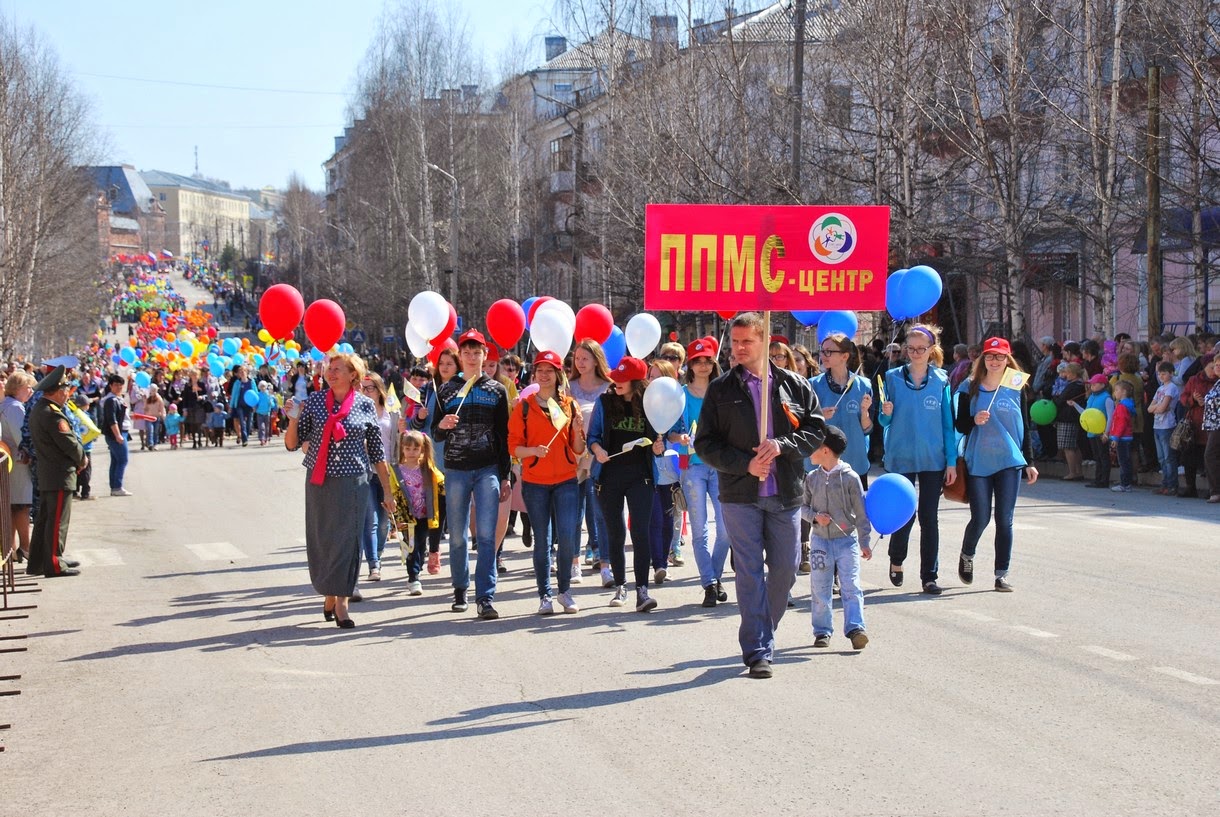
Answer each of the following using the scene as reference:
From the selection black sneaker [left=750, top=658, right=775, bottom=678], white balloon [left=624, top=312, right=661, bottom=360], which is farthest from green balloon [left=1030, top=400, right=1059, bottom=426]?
black sneaker [left=750, top=658, right=775, bottom=678]

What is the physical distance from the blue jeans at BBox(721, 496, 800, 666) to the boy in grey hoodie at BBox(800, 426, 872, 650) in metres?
0.64

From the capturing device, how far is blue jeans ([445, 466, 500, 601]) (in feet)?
32.8

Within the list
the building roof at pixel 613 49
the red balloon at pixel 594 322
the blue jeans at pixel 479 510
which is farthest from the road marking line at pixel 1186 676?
the building roof at pixel 613 49

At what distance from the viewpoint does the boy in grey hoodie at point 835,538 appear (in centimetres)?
846

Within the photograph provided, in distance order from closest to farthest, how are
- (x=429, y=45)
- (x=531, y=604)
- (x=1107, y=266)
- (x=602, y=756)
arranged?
(x=602, y=756), (x=531, y=604), (x=1107, y=266), (x=429, y=45)

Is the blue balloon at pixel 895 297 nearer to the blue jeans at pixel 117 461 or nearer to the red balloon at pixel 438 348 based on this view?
the red balloon at pixel 438 348

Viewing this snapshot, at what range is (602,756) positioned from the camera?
6.28 meters

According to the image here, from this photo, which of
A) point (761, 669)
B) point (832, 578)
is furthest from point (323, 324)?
point (761, 669)

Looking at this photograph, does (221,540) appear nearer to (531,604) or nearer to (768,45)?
(531,604)

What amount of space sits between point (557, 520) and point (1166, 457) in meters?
10.7

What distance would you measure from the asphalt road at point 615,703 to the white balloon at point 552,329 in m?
1.99

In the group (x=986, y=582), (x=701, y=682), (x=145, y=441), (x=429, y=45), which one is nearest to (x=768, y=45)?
(x=145, y=441)

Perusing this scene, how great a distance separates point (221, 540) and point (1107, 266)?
16.0m

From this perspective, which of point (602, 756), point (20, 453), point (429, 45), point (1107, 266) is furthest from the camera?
point (429, 45)
